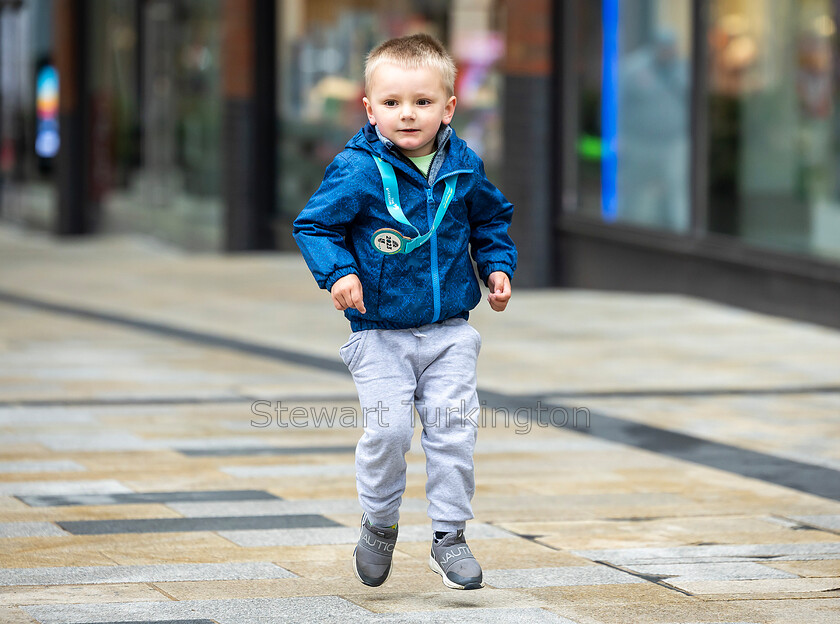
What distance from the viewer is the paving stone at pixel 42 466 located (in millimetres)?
5910

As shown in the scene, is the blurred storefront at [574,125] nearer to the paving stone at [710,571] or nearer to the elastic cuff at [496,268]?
the paving stone at [710,571]

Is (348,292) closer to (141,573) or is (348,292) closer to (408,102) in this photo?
(408,102)

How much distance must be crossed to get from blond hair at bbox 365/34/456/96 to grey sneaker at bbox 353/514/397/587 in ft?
3.85

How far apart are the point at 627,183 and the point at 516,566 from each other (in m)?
9.01

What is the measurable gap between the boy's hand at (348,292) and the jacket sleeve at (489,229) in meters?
0.43

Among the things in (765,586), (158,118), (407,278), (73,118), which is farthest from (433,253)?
(73,118)

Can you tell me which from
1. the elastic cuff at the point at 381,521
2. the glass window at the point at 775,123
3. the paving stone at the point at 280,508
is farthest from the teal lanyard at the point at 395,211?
the glass window at the point at 775,123

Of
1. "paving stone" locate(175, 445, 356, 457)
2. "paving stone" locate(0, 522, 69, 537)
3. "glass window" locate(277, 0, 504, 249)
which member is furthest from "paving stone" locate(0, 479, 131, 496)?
"glass window" locate(277, 0, 504, 249)

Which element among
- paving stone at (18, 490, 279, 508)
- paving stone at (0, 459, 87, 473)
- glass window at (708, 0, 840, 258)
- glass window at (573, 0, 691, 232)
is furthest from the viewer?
glass window at (573, 0, 691, 232)

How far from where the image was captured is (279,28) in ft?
59.3

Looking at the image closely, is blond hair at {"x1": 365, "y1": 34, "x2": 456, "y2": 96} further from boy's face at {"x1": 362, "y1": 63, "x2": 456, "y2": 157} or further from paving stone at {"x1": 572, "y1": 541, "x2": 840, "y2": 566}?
paving stone at {"x1": 572, "y1": 541, "x2": 840, "y2": 566}

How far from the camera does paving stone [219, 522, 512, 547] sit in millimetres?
4820

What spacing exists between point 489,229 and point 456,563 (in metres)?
0.91

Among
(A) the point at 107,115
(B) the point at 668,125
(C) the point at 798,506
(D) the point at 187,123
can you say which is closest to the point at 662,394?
(C) the point at 798,506
